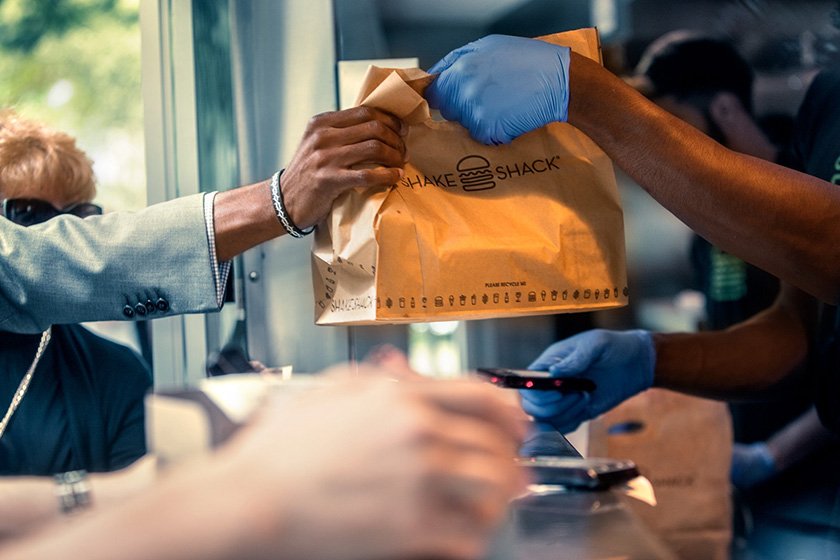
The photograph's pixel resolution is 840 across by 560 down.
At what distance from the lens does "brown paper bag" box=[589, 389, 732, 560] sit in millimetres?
1880

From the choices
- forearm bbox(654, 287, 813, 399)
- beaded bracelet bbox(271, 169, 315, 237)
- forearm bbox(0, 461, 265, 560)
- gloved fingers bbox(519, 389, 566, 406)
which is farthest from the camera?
forearm bbox(654, 287, 813, 399)

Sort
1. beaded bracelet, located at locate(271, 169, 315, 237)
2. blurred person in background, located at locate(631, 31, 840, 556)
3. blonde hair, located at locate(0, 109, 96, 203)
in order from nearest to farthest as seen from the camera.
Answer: beaded bracelet, located at locate(271, 169, 315, 237) < blonde hair, located at locate(0, 109, 96, 203) < blurred person in background, located at locate(631, 31, 840, 556)

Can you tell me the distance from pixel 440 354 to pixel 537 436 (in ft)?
4.37

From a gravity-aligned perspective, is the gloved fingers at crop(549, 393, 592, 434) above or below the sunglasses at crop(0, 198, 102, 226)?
below

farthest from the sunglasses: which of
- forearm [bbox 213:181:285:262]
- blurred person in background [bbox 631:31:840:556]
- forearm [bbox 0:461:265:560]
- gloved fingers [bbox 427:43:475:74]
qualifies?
blurred person in background [bbox 631:31:840:556]

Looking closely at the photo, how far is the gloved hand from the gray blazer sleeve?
77.6 inches

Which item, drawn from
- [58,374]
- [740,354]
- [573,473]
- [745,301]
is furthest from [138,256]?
[745,301]

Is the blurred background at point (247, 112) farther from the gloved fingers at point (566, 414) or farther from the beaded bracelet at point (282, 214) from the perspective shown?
the beaded bracelet at point (282, 214)

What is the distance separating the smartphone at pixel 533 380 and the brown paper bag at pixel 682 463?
1.29ft

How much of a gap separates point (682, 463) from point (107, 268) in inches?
53.2

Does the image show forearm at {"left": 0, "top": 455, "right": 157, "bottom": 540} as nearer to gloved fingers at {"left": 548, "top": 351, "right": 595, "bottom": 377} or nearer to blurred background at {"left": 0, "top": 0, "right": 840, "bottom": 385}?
blurred background at {"left": 0, "top": 0, "right": 840, "bottom": 385}

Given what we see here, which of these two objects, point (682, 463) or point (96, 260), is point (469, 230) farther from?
point (682, 463)

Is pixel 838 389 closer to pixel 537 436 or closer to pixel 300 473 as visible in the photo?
pixel 537 436

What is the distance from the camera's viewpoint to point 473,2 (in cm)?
200
